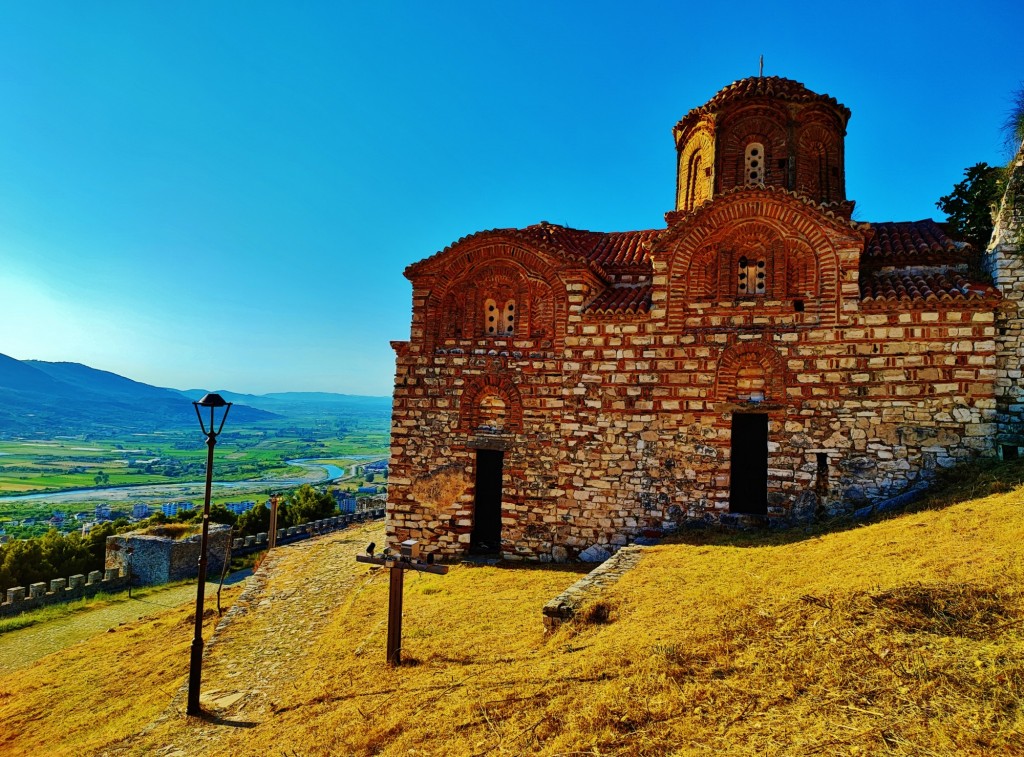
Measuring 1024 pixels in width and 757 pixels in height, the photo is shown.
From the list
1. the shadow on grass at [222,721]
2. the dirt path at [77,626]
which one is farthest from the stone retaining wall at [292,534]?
the shadow on grass at [222,721]

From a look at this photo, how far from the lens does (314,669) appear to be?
7.90m

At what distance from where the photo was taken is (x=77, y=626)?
17.2 m

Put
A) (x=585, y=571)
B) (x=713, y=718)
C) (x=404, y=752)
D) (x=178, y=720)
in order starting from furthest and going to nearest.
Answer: (x=585, y=571), (x=178, y=720), (x=404, y=752), (x=713, y=718)

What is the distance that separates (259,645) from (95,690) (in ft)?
12.3

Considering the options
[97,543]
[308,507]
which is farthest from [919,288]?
[97,543]

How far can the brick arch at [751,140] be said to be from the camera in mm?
14375

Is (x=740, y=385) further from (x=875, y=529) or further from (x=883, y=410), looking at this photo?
(x=875, y=529)

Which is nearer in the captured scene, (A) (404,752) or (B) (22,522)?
(A) (404,752)

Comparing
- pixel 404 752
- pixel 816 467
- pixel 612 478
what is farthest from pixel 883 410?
pixel 404 752

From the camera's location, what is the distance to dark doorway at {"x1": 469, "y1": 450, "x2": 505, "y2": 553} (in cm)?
1360

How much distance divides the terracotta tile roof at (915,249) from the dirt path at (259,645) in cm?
1320

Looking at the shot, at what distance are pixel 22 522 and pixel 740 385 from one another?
2656 inches

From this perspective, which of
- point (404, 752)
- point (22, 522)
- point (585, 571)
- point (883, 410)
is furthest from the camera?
point (22, 522)

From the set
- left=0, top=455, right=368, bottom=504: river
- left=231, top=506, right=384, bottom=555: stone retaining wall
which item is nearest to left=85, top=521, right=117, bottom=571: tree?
left=231, top=506, right=384, bottom=555: stone retaining wall
